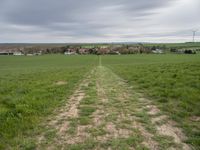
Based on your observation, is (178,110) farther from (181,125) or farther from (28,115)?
(28,115)

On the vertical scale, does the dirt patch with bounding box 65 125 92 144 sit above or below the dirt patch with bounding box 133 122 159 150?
below

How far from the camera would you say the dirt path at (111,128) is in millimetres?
3873

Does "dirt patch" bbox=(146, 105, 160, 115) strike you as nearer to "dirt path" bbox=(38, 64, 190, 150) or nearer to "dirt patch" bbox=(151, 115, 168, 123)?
"dirt path" bbox=(38, 64, 190, 150)

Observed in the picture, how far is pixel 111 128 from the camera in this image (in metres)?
4.65

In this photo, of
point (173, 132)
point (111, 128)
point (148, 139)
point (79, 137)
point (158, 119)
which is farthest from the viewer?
point (158, 119)

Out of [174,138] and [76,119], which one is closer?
[174,138]

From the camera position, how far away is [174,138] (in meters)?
4.07

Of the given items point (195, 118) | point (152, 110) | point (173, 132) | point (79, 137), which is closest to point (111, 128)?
point (79, 137)

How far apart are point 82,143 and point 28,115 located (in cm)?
254

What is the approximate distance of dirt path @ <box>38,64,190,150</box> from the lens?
3873mm

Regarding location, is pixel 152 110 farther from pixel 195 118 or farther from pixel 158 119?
pixel 195 118

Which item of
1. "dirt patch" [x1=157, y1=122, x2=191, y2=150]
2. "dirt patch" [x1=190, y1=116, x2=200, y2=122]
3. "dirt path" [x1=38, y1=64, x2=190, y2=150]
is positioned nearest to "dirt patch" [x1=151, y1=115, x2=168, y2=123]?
"dirt path" [x1=38, y1=64, x2=190, y2=150]

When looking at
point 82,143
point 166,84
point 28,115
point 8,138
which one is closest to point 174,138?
point 82,143

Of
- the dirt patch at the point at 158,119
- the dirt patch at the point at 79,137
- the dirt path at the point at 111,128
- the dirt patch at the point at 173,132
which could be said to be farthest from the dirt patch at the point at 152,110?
the dirt patch at the point at 79,137
